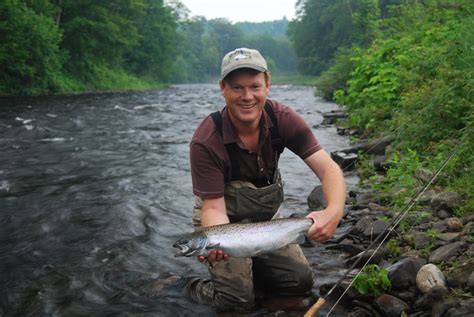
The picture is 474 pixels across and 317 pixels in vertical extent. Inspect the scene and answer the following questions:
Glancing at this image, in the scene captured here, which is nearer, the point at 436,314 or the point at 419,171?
the point at 436,314

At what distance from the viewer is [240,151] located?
4121 millimetres

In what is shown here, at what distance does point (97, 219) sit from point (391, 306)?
14.7ft

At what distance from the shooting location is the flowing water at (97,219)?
441 centimetres

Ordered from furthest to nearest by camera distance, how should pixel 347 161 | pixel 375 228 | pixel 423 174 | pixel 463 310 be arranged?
1. pixel 347 161
2. pixel 423 174
3. pixel 375 228
4. pixel 463 310

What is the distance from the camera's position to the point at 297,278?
4.22 meters

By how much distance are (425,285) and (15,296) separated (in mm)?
3661

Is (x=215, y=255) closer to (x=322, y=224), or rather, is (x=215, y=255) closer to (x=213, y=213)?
(x=213, y=213)

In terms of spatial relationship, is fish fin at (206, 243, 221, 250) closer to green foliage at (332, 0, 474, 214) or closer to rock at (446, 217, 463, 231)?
rock at (446, 217, 463, 231)

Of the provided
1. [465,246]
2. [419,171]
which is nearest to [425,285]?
[465,246]

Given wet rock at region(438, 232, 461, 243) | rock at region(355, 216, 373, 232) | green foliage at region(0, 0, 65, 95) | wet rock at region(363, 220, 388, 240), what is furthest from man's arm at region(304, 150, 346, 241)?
green foliage at region(0, 0, 65, 95)

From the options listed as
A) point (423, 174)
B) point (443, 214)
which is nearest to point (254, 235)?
point (443, 214)

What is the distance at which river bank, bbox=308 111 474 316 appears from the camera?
3527 mm

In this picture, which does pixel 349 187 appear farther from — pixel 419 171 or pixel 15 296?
pixel 15 296

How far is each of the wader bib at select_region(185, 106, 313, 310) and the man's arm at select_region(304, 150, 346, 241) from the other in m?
0.48
